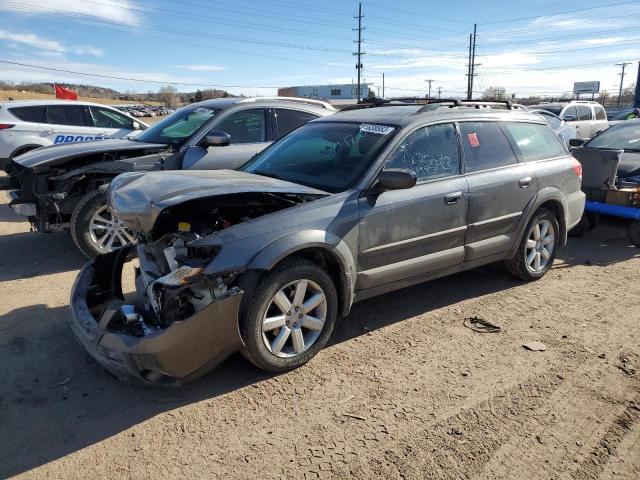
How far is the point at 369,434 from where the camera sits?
2982mm

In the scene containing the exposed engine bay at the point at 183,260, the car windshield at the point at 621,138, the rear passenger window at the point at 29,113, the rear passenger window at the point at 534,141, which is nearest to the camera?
the exposed engine bay at the point at 183,260

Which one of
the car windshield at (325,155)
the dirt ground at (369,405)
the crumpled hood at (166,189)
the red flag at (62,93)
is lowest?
the dirt ground at (369,405)

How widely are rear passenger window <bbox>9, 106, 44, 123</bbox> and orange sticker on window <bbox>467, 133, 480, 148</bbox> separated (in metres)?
9.50

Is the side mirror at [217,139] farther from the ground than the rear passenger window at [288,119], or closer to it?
closer to it

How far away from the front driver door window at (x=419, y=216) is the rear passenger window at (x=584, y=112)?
1546 centimetres

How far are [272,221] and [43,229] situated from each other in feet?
12.4

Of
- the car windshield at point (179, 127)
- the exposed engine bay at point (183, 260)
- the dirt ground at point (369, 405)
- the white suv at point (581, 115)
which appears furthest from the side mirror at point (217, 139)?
the white suv at point (581, 115)

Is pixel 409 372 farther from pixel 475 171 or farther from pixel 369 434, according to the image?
pixel 475 171

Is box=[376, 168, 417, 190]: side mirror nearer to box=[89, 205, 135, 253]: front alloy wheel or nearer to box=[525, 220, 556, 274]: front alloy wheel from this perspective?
box=[525, 220, 556, 274]: front alloy wheel

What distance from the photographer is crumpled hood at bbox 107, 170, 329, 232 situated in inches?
134

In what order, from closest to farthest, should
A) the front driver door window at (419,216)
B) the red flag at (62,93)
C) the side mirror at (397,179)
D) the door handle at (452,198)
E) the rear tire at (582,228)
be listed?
the side mirror at (397,179), the front driver door window at (419,216), the door handle at (452,198), the rear tire at (582,228), the red flag at (62,93)

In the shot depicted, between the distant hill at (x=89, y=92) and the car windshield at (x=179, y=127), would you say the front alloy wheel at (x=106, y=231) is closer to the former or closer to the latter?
the car windshield at (x=179, y=127)

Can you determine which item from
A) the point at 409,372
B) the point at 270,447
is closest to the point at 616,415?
the point at 409,372

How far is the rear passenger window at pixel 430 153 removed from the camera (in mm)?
4262
